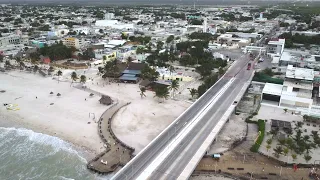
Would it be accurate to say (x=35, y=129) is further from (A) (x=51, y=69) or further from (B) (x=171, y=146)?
(A) (x=51, y=69)

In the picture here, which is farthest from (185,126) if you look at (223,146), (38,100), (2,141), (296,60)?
(296,60)

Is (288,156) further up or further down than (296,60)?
further down

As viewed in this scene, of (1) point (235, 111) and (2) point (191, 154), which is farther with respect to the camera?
(1) point (235, 111)

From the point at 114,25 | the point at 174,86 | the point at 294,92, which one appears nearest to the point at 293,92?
the point at 294,92

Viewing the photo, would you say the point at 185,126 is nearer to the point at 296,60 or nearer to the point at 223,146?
the point at 223,146

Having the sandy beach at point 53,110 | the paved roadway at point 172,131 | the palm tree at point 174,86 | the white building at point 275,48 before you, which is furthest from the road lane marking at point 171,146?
the white building at point 275,48

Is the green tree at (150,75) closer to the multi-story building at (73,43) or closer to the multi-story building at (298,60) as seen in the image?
the multi-story building at (298,60)
